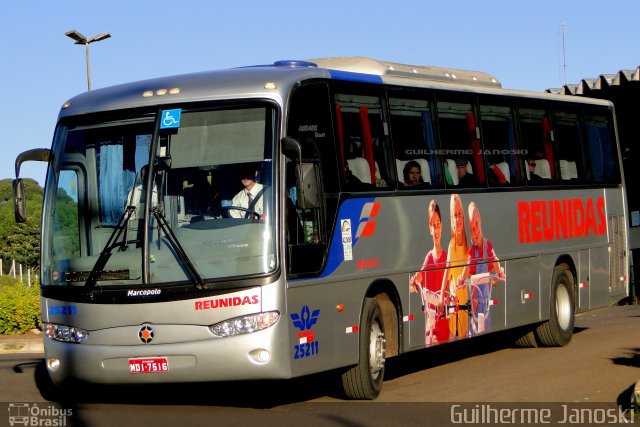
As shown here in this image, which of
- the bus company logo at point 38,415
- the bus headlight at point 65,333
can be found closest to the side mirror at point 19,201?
the bus headlight at point 65,333

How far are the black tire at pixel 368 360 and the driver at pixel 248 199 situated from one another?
7.25ft

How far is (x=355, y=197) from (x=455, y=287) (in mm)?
2837

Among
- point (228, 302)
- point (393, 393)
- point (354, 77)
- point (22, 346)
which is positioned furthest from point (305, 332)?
point (22, 346)

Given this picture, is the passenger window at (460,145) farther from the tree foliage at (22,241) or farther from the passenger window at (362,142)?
the tree foliage at (22,241)

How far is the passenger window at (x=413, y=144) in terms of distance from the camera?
1404cm

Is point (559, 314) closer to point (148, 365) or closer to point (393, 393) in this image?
point (393, 393)

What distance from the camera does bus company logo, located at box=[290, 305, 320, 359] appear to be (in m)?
11.4

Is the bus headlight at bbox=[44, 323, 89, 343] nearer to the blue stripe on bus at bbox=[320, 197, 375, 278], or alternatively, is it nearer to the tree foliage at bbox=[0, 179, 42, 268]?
the blue stripe on bus at bbox=[320, 197, 375, 278]

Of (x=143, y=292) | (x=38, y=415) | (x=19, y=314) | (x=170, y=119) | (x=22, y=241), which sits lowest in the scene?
(x=22, y=241)

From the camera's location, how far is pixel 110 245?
1142 cm

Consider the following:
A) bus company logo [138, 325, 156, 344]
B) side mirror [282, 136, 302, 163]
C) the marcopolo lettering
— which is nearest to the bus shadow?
the marcopolo lettering

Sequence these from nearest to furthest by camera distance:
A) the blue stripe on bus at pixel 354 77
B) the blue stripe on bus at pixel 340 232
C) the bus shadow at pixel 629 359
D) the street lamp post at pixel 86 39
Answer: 1. the blue stripe on bus at pixel 340 232
2. the blue stripe on bus at pixel 354 77
3. the bus shadow at pixel 629 359
4. the street lamp post at pixel 86 39

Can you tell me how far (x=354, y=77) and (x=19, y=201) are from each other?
3.96m

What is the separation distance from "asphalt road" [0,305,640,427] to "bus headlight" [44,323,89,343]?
2.47 ft
